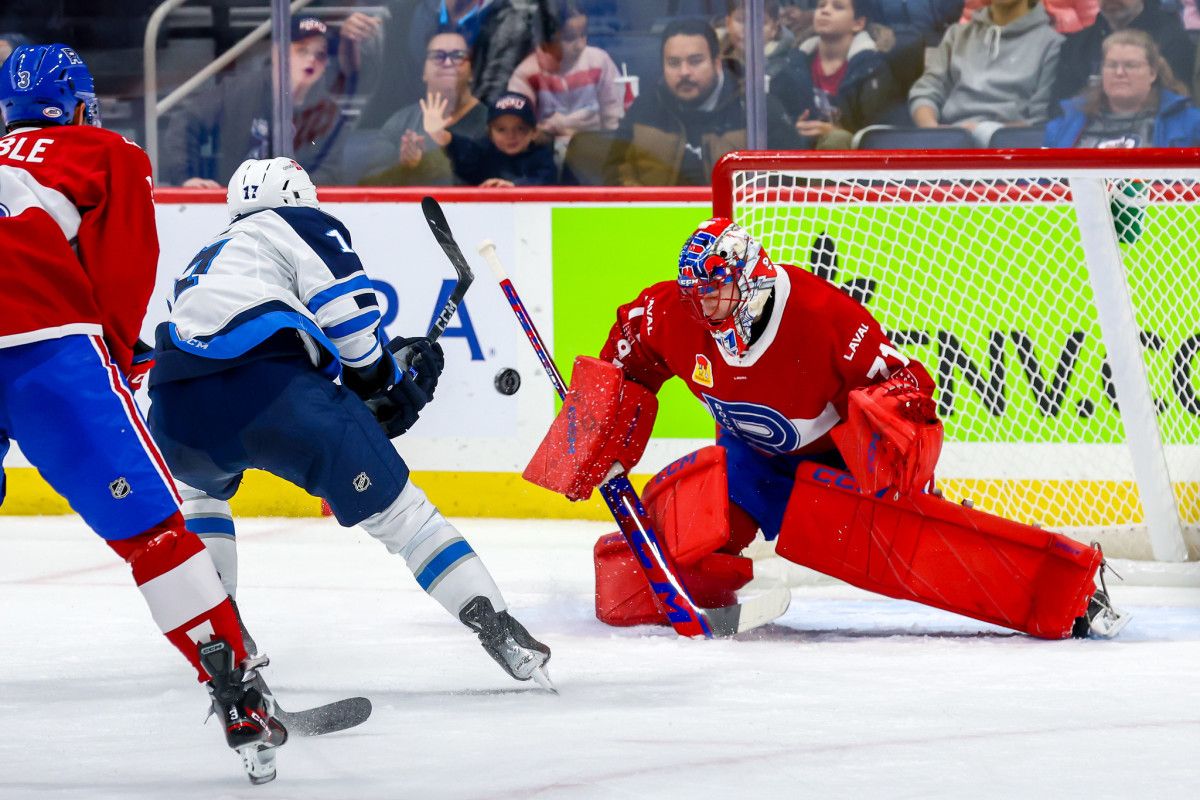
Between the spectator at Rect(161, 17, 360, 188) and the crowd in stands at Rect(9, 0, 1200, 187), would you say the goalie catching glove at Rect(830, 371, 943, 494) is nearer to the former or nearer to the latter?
the crowd in stands at Rect(9, 0, 1200, 187)

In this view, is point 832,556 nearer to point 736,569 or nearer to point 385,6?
point 736,569

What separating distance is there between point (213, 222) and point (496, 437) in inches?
40.2

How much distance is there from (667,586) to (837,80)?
2164mm

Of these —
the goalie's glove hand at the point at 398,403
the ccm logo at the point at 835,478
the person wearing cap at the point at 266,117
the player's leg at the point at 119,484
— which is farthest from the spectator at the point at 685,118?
the player's leg at the point at 119,484

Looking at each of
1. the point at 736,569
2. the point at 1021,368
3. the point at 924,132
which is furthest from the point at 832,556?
the point at 924,132

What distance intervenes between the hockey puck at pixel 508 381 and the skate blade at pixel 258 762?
2.56m

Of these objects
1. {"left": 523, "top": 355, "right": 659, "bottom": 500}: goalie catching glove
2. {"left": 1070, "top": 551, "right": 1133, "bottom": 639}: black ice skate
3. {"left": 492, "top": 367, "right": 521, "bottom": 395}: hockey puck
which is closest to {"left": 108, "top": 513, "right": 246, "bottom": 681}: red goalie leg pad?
{"left": 523, "top": 355, "right": 659, "bottom": 500}: goalie catching glove

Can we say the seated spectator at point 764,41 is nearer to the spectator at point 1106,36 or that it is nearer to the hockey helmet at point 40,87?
the spectator at point 1106,36

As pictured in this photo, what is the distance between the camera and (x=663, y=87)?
4891mm

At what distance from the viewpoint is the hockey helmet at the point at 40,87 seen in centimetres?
232

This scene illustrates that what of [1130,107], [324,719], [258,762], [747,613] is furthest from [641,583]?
[1130,107]

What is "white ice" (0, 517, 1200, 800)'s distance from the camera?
2150 millimetres

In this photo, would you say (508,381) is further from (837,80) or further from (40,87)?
(40,87)

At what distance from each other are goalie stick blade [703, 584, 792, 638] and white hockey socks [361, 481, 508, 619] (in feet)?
2.10
